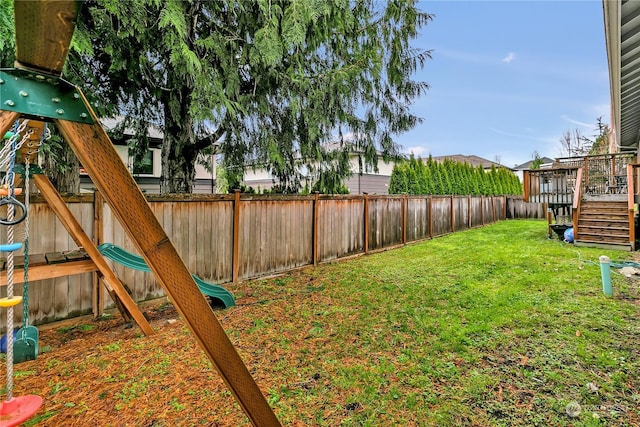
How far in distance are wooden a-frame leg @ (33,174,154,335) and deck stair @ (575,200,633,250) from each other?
32.4 feet

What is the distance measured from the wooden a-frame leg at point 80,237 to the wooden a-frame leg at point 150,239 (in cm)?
201

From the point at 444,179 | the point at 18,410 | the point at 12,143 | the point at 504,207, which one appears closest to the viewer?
the point at 18,410

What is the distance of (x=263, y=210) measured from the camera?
5.35 meters

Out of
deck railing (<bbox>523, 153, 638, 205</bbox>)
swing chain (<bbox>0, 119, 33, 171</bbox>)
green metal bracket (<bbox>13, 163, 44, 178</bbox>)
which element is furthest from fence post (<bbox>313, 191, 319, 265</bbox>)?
deck railing (<bbox>523, 153, 638, 205</bbox>)

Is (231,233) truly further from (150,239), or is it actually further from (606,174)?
(606,174)

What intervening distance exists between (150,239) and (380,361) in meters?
2.27

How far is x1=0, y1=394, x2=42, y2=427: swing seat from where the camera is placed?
3.86 ft

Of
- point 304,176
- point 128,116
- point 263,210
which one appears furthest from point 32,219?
point 304,176

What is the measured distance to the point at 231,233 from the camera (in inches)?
192

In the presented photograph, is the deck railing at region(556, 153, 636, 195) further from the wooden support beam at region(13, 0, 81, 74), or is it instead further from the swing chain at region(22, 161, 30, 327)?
the swing chain at region(22, 161, 30, 327)

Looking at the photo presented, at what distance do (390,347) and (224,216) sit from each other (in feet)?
10.1

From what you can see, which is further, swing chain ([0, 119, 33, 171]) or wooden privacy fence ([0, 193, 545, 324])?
wooden privacy fence ([0, 193, 545, 324])

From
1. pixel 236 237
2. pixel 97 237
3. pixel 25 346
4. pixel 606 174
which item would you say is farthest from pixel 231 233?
pixel 606 174

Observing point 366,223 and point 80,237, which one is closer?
point 80,237
